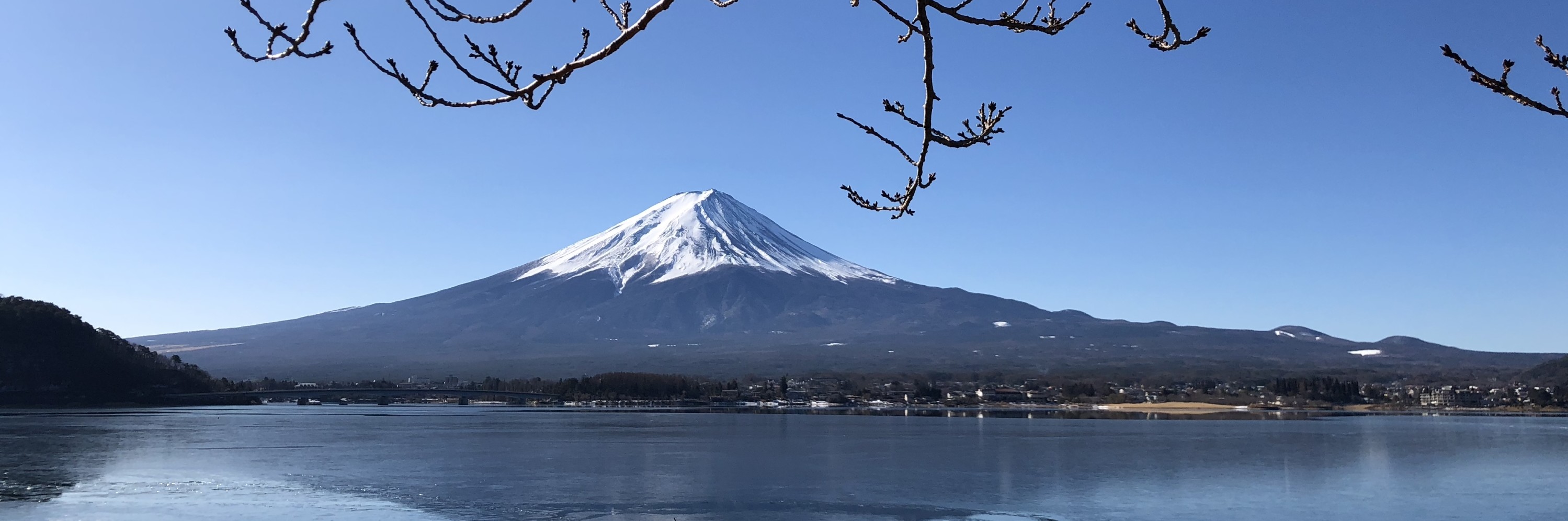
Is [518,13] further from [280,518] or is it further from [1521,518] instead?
[1521,518]

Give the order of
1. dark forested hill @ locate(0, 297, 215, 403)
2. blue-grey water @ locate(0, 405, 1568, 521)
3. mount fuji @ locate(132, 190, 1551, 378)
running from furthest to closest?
mount fuji @ locate(132, 190, 1551, 378) < dark forested hill @ locate(0, 297, 215, 403) < blue-grey water @ locate(0, 405, 1568, 521)

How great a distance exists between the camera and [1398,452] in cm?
3300

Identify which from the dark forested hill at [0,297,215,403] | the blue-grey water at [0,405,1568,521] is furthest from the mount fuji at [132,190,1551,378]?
the blue-grey water at [0,405,1568,521]

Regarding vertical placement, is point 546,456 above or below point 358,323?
below

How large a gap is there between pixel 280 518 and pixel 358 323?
175m

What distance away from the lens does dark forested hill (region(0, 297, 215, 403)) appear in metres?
71.4

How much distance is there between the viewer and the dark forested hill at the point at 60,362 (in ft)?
234

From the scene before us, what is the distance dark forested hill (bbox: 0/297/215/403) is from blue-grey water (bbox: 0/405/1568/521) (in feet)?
97.8

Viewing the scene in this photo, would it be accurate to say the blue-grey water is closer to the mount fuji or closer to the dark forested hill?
the dark forested hill

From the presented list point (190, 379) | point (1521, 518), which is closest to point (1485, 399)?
point (1521, 518)

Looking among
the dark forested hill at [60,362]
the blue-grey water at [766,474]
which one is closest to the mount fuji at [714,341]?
the dark forested hill at [60,362]

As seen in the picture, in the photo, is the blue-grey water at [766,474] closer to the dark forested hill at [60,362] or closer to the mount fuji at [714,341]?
the dark forested hill at [60,362]

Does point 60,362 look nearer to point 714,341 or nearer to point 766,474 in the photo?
point 766,474

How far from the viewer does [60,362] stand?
7462 centimetres
